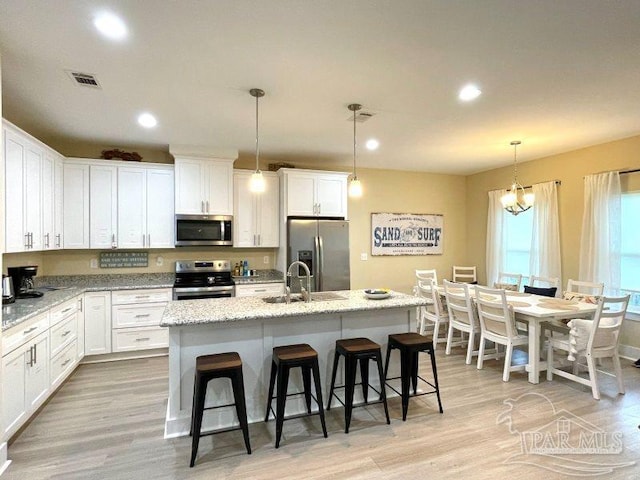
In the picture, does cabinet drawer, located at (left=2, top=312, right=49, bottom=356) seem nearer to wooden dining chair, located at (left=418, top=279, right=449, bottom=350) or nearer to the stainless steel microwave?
the stainless steel microwave

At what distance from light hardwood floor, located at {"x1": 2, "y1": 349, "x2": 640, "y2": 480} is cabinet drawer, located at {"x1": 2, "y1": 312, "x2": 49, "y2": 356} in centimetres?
72

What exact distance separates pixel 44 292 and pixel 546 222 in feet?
21.0

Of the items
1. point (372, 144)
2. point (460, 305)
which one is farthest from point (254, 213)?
point (460, 305)

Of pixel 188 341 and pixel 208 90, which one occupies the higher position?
pixel 208 90

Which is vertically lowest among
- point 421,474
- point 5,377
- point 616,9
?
point 421,474

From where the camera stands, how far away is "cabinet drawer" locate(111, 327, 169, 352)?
13.6 feet

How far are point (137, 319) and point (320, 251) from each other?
2.48 m

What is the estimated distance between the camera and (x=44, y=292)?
3.59m

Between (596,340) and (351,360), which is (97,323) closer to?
(351,360)

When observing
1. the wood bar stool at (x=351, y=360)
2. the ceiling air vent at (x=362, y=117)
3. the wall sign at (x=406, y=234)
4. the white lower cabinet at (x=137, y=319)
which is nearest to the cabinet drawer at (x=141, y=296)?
the white lower cabinet at (x=137, y=319)

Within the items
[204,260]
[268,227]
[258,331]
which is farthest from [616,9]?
[204,260]

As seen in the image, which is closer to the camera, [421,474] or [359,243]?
[421,474]

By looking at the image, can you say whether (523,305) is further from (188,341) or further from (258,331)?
(188,341)

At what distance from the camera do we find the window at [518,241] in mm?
5422
